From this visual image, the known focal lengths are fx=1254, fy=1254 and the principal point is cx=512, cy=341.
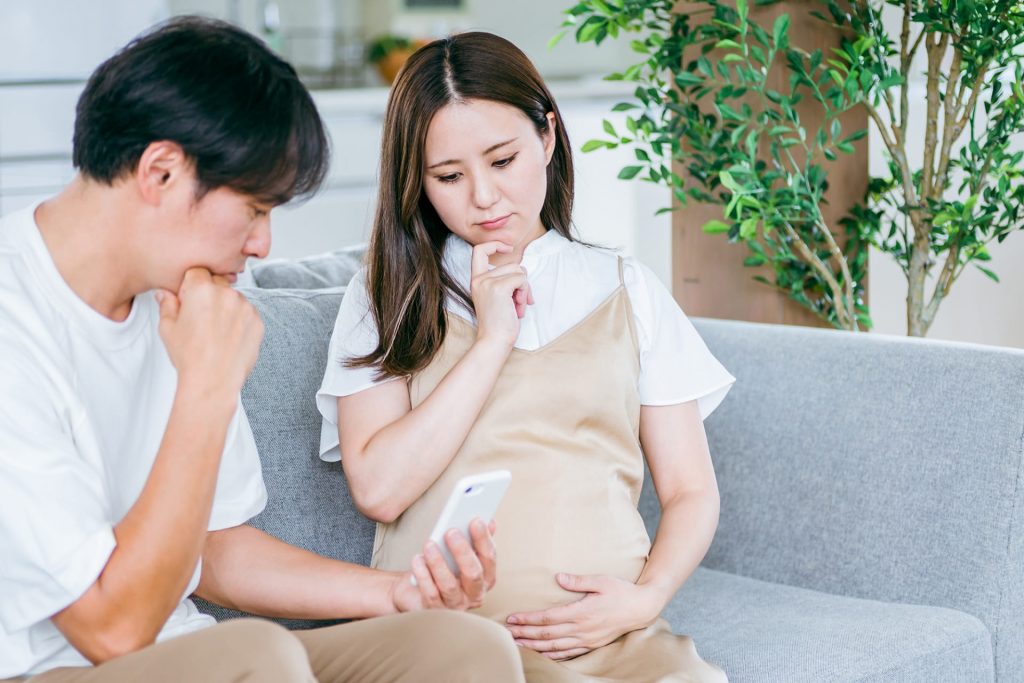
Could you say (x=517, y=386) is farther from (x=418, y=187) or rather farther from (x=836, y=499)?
(x=836, y=499)

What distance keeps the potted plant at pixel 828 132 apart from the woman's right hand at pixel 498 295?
2.14 ft

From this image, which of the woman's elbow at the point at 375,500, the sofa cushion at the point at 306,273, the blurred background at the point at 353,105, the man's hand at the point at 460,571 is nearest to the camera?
the man's hand at the point at 460,571

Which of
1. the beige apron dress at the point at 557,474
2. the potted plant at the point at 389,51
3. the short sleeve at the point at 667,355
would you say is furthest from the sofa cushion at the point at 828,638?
the potted plant at the point at 389,51

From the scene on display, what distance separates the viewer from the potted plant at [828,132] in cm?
204

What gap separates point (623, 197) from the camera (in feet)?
14.8

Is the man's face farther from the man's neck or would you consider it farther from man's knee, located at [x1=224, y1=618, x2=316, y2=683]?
man's knee, located at [x1=224, y1=618, x2=316, y2=683]

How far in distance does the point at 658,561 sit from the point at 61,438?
75 centimetres

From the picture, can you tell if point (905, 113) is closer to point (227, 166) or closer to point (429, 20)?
point (227, 166)

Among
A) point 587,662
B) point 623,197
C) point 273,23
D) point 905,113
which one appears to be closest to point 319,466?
point 587,662

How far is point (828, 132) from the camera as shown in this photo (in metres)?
2.36

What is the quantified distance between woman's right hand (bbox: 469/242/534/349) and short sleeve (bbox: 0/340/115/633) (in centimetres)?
54

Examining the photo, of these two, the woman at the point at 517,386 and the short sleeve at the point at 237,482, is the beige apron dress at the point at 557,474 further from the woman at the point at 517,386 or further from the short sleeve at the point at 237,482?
the short sleeve at the point at 237,482

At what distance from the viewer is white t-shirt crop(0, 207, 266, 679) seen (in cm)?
103

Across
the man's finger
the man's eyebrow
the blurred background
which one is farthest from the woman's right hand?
the blurred background
